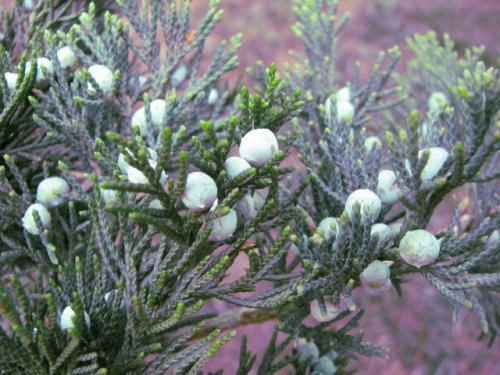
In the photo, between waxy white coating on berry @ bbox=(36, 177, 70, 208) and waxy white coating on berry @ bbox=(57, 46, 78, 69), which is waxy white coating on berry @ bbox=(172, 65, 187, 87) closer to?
waxy white coating on berry @ bbox=(57, 46, 78, 69)

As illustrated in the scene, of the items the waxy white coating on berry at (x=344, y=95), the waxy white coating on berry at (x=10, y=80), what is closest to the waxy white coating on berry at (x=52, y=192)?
the waxy white coating on berry at (x=10, y=80)

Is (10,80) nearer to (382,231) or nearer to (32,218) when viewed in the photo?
(32,218)

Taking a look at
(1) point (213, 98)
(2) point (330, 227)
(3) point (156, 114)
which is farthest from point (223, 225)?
(1) point (213, 98)

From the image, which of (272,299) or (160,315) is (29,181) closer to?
(160,315)

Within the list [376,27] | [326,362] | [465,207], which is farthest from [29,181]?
[376,27]

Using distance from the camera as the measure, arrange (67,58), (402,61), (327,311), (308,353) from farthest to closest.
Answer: (402,61), (308,353), (67,58), (327,311)

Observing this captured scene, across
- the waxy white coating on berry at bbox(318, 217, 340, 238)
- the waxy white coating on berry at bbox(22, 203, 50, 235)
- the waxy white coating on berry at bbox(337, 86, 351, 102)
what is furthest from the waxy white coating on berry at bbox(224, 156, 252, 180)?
the waxy white coating on berry at bbox(337, 86, 351, 102)

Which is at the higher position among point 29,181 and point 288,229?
point 29,181
